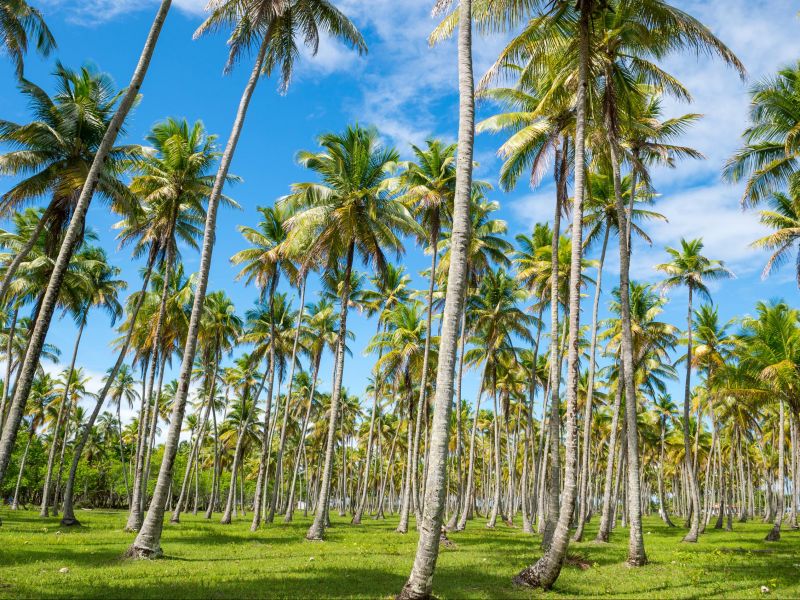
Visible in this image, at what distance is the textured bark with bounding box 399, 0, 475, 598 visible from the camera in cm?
796

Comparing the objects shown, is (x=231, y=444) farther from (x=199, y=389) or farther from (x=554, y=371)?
(x=554, y=371)

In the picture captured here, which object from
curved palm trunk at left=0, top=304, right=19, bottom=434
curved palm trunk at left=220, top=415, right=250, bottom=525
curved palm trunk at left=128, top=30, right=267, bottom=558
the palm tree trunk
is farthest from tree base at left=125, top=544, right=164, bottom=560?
curved palm trunk at left=220, top=415, right=250, bottom=525

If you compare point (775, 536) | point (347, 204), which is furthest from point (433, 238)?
point (775, 536)

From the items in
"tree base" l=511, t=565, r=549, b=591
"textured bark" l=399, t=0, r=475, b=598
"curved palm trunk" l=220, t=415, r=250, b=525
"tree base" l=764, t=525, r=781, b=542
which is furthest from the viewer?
"curved palm trunk" l=220, t=415, r=250, b=525

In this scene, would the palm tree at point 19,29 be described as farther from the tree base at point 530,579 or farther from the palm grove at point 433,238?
the tree base at point 530,579

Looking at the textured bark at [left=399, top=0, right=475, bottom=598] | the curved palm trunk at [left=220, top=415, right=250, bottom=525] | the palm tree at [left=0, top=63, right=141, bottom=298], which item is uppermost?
the palm tree at [left=0, top=63, right=141, bottom=298]

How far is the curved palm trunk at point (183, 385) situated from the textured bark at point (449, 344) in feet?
22.6

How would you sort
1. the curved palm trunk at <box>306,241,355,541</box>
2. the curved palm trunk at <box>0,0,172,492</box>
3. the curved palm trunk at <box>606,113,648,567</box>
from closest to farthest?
the curved palm trunk at <box>0,0,172,492</box> → the curved palm trunk at <box>606,113,648,567</box> → the curved palm trunk at <box>306,241,355,541</box>

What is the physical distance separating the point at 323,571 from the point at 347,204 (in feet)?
44.6

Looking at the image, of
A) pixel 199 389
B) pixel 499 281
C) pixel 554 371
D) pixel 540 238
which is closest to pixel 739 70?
pixel 554 371

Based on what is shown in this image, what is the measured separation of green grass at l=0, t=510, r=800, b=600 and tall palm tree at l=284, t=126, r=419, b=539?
5.59 meters

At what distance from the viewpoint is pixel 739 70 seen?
42.3ft

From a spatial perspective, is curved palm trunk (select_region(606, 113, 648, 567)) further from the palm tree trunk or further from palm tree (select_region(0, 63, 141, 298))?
palm tree (select_region(0, 63, 141, 298))

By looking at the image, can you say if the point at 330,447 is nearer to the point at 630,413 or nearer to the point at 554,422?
the point at 554,422
